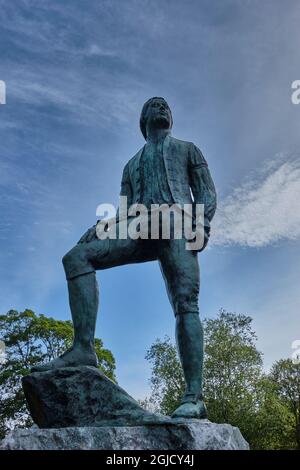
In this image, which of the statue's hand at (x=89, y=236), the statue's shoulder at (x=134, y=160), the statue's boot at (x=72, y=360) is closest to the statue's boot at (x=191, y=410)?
the statue's boot at (x=72, y=360)

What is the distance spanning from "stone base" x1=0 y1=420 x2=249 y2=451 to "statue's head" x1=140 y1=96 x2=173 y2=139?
129 inches

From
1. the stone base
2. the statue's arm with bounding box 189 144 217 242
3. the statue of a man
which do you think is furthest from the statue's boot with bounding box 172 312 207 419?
the statue's arm with bounding box 189 144 217 242

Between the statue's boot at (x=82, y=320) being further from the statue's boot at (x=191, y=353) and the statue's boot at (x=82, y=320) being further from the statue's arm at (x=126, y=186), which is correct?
the statue's arm at (x=126, y=186)

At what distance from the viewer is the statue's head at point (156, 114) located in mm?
5758

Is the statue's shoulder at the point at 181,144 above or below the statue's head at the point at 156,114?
below

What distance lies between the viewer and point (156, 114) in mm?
5758

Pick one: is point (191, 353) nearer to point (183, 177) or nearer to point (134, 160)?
point (183, 177)

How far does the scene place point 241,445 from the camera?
4.18 meters

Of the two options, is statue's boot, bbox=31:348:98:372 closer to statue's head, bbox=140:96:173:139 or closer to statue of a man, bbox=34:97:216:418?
statue of a man, bbox=34:97:216:418

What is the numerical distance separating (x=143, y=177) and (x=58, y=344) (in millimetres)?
22666

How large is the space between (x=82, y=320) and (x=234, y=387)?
2561cm

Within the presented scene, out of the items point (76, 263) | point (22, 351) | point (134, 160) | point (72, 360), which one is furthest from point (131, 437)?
point (22, 351)

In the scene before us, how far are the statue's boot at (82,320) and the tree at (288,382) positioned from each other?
32083mm

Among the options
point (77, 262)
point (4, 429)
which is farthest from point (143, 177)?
point (4, 429)
